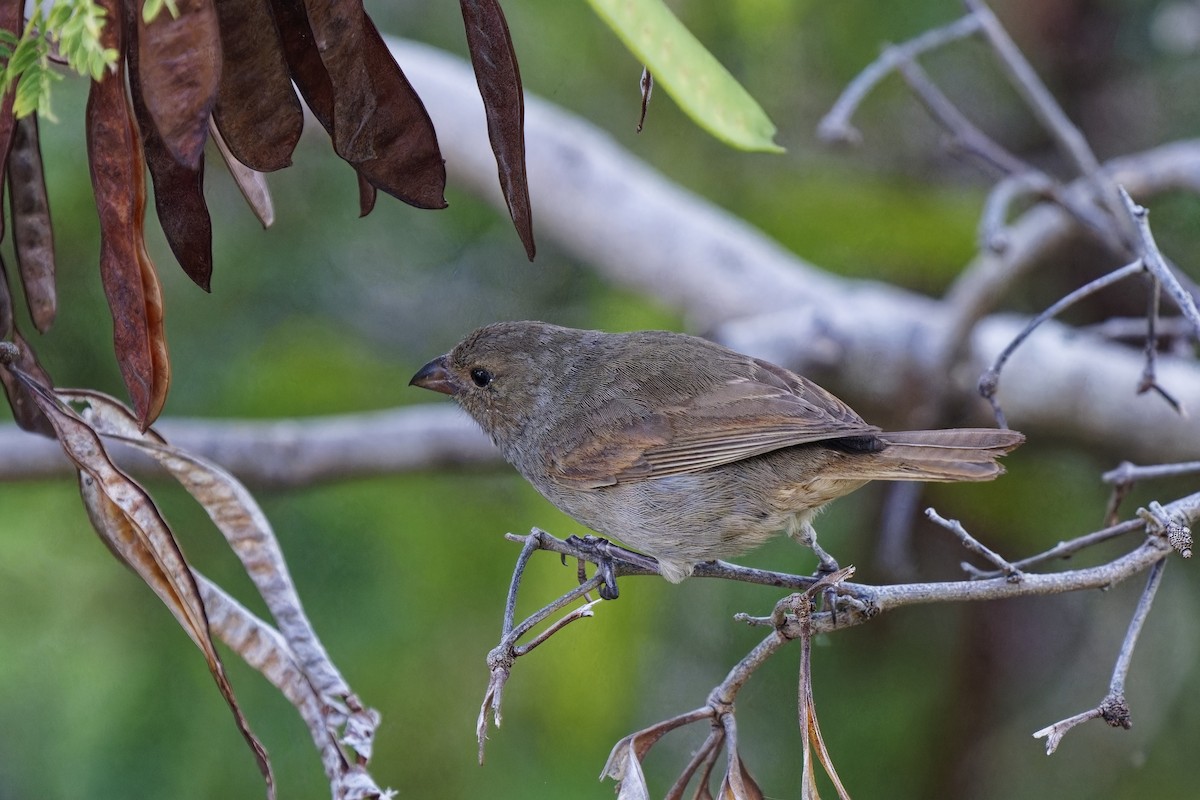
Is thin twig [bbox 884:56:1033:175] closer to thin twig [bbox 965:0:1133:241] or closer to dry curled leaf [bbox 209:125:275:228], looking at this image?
thin twig [bbox 965:0:1133:241]

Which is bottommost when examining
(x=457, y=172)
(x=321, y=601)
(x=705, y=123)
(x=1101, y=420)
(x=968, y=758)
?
(x=968, y=758)

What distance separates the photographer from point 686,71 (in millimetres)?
1912

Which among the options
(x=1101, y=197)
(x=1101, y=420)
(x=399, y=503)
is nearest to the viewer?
(x=1101, y=197)

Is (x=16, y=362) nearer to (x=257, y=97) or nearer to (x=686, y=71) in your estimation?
(x=257, y=97)

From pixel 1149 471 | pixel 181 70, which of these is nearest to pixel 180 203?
pixel 181 70

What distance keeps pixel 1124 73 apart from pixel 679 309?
2653 millimetres

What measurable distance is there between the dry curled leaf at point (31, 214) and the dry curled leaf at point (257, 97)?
56 centimetres

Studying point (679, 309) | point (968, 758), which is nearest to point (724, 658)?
point (968, 758)

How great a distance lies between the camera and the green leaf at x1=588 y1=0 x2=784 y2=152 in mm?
Answer: 1752

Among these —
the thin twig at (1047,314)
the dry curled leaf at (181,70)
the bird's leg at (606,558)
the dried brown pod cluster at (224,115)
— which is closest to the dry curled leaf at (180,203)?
the dried brown pod cluster at (224,115)

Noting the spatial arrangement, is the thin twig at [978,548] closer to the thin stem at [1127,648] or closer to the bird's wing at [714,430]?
the thin stem at [1127,648]

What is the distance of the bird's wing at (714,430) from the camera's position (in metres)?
3.21

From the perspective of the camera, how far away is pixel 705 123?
1.98 meters

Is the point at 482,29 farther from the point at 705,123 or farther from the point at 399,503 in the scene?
the point at 399,503
